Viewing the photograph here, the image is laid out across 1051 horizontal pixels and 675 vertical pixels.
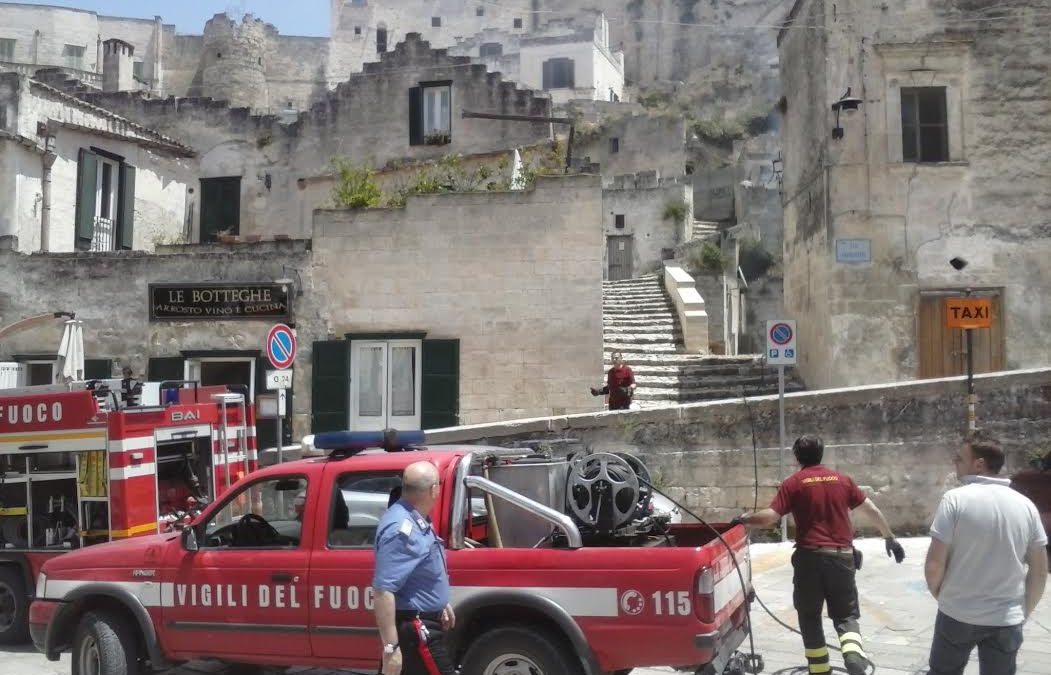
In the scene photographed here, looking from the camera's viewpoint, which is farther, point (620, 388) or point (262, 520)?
point (620, 388)

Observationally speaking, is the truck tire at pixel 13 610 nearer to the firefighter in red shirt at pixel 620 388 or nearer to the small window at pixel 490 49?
the firefighter in red shirt at pixel 620 388

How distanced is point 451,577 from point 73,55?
62922mm

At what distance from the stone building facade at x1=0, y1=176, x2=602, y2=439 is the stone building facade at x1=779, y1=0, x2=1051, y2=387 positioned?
13.6 feet

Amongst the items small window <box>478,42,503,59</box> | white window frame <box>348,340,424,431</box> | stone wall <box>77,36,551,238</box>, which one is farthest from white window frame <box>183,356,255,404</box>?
small window <box>478,42,503,59</box>

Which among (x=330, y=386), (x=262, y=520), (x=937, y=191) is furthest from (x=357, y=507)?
(x=937, y=191)

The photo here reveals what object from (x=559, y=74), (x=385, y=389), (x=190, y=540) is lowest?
(x=190, y=540)

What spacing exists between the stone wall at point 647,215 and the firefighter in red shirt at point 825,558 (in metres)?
28.8

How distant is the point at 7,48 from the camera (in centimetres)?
5800

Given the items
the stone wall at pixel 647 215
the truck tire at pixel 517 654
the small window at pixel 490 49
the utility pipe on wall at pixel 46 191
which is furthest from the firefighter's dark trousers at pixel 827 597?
the small window at pixel 490 49

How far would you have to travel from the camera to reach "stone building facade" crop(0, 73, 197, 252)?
700 inches

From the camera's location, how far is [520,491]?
6.07m

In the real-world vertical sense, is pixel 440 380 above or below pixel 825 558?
above

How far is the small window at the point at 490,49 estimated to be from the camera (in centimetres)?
6725

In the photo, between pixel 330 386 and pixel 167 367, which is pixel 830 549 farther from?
pixel 167 367
